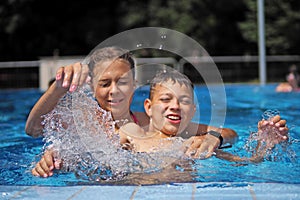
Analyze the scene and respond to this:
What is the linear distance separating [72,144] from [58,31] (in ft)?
52.9

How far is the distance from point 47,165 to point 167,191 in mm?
923

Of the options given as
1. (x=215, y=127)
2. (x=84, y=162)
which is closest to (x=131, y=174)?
(x=84, y=162)

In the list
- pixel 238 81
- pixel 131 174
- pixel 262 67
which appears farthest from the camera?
pixel 238 81

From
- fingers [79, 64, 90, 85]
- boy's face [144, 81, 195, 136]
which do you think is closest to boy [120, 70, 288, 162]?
boy's face [144, 81, 195, 136]

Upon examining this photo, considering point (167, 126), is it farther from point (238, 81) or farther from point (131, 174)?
point (238, 81)

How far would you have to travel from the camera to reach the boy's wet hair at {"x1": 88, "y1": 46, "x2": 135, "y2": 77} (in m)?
3.32

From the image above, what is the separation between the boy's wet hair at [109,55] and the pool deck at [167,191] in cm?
97

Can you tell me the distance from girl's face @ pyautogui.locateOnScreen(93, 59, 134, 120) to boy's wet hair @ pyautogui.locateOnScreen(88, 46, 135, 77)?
0.12ft

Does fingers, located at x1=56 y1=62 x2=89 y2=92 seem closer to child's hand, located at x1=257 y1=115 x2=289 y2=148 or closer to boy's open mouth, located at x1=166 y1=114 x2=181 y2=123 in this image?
boy's open mouth, located at x1=166 y1=114 x2=181 y2=123

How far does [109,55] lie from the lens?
3340mm

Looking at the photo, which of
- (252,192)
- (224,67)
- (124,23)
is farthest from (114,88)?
(124,23)

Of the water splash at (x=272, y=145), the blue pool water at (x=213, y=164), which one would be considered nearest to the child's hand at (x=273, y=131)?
the water splash at (x=272, y=145)

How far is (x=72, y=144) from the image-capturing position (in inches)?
127

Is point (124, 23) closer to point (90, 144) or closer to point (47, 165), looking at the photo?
point (90, 144)
